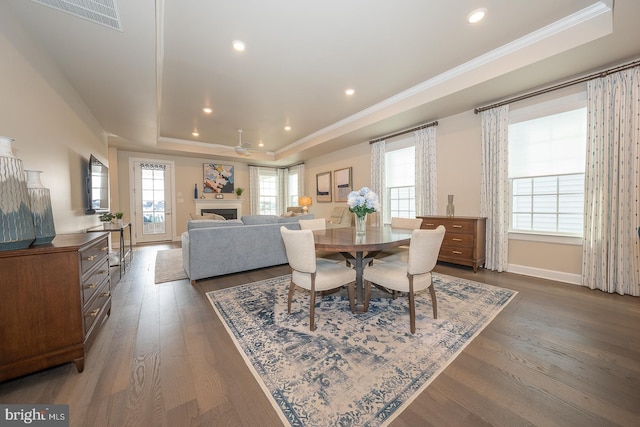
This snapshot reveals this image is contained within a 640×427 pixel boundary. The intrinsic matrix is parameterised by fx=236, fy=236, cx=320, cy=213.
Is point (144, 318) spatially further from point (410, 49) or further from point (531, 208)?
point (531, 208)

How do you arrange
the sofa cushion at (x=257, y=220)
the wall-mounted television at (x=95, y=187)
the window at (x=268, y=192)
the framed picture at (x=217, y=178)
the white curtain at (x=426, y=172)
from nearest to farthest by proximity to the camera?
the wall-mounted television at (x=95, y=187)
the sofa cushion at (x=257, y=220)
the white curtain at (x=426, y=172)
the framed picture at (x=217, y=178)
the window at (x=268, y=192)

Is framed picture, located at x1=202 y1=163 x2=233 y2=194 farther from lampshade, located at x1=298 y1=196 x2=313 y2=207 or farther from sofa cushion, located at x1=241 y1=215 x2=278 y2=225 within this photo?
sofa cushion, located at x1=241 y1=215 x2=278 y2=225

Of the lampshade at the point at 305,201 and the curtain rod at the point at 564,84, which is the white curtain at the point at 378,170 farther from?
the lampshade at the point at 305,201

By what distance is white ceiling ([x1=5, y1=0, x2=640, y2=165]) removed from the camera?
216 centimetres

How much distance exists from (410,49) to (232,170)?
6.76 meters

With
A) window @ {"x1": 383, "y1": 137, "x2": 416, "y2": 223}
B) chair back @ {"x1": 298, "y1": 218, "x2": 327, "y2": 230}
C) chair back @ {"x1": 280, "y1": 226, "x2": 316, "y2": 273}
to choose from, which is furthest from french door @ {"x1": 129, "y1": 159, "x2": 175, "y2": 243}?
chair back @ {"x1": 280, "y1": 226, "x2": 316, "y2": 273}

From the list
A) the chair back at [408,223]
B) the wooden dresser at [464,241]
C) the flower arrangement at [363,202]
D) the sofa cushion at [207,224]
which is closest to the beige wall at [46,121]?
the sofa cushion at [207,224]

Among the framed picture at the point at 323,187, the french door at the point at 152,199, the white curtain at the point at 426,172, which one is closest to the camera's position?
the white curtain at the point at 426,172

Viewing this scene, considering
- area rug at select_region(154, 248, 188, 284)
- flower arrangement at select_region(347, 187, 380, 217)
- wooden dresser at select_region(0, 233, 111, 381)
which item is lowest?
area rug at select_region(154, 248, 188, 284)

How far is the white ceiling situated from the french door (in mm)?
2631

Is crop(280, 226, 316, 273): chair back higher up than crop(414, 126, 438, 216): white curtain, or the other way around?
crop(414, 126, 438, 216): white curtain

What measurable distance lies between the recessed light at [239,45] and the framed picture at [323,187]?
4.46m

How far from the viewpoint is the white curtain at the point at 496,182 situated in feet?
11.6

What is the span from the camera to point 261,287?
119 inches
